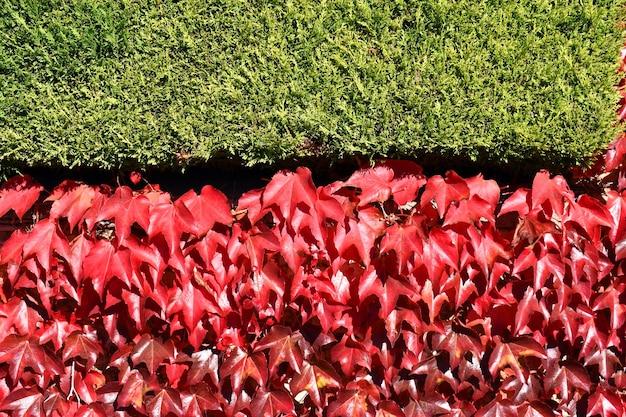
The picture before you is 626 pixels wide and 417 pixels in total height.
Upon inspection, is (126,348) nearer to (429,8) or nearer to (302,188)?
(302,188)

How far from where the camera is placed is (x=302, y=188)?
1910 mm

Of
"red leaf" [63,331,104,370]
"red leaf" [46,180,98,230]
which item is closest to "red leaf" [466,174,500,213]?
"red leaf" [46,180,98,230]

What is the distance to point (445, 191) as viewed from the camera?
6.38ft

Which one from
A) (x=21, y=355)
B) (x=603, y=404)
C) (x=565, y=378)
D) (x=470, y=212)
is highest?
(x=470, y=212)

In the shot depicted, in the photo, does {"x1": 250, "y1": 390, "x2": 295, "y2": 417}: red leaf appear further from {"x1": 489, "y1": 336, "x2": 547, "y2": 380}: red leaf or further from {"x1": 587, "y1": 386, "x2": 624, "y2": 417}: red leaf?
{"x1": 587, "y1": 386, "x2": 624, "y2": 417}: red leaf

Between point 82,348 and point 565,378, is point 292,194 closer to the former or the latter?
point 82,348

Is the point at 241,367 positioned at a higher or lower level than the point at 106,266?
lower

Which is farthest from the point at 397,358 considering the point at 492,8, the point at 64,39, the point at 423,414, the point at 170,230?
the point at 64,39

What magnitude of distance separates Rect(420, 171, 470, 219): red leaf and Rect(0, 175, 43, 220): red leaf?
147cm

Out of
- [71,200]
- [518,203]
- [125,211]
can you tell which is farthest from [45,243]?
[518,203]

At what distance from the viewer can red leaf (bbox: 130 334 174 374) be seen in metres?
2.13

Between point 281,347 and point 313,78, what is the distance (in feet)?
3.38

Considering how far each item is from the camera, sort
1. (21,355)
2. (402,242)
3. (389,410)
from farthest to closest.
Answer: (389,410), (21,355), (402,242)

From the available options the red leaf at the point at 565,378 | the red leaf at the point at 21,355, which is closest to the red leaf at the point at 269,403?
the red leaf at the point at 21,355
